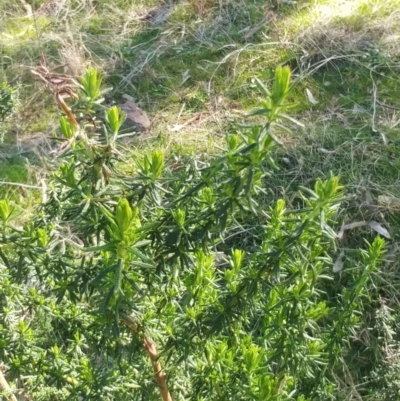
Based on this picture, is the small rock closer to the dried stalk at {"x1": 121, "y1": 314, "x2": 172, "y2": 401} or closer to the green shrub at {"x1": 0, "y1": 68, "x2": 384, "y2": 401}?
the green shrub at {"x1": 0, "y1": 68, "x2": 384, "y2": 401}

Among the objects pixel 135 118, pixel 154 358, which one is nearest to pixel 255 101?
pixel 135 118

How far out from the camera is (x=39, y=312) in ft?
5.29

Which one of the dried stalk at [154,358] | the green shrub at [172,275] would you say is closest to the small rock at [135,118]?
the green shrub at [172,275]

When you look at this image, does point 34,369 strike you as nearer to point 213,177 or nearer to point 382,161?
point 213,177

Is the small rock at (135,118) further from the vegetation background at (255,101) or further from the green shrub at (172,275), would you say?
the green shrub at (172,275)

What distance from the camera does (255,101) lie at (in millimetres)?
3549

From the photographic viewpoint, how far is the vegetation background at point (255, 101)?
7.94 feet

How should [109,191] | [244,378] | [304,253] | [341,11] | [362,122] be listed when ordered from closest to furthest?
[109,191] < [304,253] < [244,378] < [362,122] < [341,11]

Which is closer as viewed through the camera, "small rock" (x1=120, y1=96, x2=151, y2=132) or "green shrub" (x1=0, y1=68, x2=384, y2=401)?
"green shrub" (x1=0, y1=68, x2=384, y2=401)

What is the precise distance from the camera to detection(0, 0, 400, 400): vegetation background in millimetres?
2419

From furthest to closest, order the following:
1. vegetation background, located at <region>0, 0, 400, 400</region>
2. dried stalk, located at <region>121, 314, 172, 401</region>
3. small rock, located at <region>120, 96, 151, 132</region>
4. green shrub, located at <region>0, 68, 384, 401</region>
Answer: small rock, located at <region>120, 96, 151, 132</region> → vegetation background, located at <region>0, 0, 400, 400</region> → dried stalk, located at <region>121, 314, 172, 401</region> → green shrub, located at <region>0, 68, 384, 401</region>

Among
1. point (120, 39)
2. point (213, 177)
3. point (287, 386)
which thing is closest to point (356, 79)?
point (120, 39)

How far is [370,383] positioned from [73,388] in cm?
126

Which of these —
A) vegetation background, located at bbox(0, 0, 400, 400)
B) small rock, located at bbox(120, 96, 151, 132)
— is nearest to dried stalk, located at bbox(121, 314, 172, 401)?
vegetation background, located at bbox(0, 0, 400, 400)
